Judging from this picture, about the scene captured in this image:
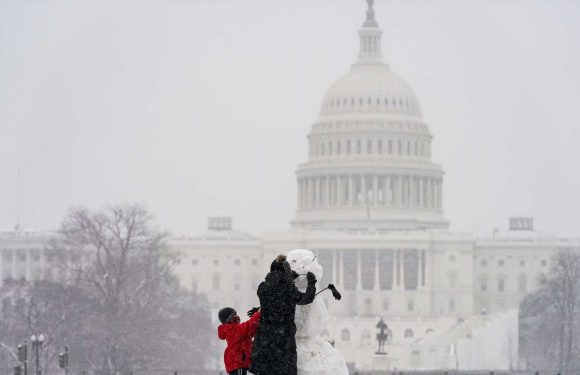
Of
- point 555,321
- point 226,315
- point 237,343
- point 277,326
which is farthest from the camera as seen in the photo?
point 555,321

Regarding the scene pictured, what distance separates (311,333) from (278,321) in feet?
1.29

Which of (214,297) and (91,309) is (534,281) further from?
(91,309)

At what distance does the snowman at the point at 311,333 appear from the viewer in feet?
55.9

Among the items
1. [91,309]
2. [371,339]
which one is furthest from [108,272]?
[371,339]

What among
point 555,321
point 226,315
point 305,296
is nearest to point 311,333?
point 305,296

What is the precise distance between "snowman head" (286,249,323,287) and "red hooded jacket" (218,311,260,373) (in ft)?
1.97

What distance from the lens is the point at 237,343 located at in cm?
1816

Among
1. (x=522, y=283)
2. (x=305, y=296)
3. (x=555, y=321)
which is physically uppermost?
(x=522, y=283)

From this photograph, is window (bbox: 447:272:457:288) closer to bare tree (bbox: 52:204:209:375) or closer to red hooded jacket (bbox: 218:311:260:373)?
bare tree (bbox: 52:204:209:375)

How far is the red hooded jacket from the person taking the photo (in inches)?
704

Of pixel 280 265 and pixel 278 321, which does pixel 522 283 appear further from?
pixel 278 321

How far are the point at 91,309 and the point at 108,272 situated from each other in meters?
6.94

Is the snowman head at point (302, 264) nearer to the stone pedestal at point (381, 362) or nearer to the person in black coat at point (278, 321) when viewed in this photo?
the person in black coat at point (278, 321)

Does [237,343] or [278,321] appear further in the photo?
[237,343]
